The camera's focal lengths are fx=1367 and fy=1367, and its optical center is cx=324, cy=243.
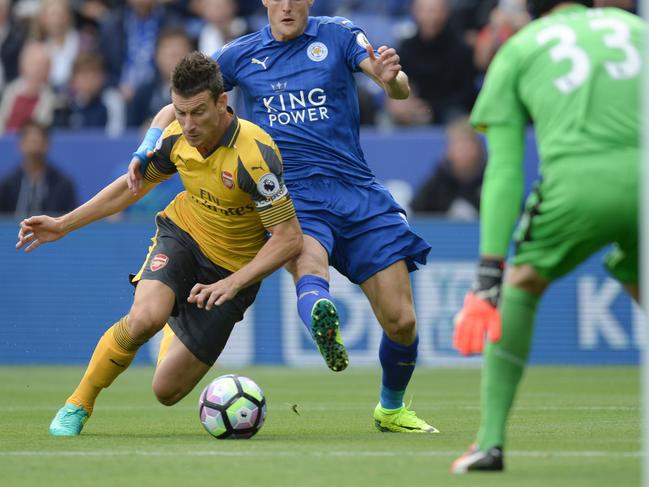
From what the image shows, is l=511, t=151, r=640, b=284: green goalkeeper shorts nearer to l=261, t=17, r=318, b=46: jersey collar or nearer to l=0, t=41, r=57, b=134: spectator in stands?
l=261, t=17, r=318, b=46: jersey collar

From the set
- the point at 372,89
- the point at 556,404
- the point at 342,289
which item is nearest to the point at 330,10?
the point at 372,89

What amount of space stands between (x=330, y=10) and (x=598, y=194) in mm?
12918

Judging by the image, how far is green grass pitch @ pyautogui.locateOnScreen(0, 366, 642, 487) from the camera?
5.63m

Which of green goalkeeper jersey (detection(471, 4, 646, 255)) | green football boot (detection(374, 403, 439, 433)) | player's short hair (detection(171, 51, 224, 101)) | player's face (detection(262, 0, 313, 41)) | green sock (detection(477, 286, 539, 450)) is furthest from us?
player's face (detection(262, 0, 313, 41))

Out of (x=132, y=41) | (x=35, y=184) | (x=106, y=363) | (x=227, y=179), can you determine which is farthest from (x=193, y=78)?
(x=132, y=41)

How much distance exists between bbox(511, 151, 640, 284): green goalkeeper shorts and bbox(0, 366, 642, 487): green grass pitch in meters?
0.90

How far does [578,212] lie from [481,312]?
1.83 ft

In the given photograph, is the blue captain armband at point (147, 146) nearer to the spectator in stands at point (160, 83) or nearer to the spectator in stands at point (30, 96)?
the spectator in stands at point (160, 83)

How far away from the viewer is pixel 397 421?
27.6ft

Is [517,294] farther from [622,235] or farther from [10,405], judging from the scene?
[10,405]

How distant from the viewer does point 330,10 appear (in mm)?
17969

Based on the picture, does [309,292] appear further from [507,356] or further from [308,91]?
[507,356]

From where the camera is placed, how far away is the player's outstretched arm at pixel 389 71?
783cm

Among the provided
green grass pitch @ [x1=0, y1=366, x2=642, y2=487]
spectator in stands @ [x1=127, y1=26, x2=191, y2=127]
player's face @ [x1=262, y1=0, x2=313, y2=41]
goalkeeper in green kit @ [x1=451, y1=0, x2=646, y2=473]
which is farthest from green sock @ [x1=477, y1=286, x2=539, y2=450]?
spectator in stands @ [x1=127, y1=26, x2=191, y2=127]
